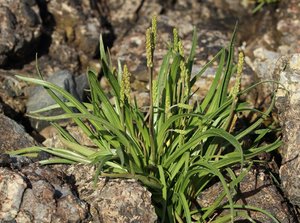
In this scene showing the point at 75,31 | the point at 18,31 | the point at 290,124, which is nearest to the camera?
the point at 290,124

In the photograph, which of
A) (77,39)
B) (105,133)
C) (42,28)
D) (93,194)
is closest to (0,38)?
(42,28)

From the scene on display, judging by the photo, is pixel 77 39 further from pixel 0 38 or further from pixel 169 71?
pixel 169 71

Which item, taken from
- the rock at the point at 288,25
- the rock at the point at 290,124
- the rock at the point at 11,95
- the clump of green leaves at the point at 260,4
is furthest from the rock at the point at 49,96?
the clump of green leaves at the point at 260,4

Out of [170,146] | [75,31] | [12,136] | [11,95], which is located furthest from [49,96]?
[170,146]

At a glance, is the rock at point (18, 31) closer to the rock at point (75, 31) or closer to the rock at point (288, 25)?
the rock at point (75, 31)

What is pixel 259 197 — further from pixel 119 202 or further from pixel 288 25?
pixel 288 25
